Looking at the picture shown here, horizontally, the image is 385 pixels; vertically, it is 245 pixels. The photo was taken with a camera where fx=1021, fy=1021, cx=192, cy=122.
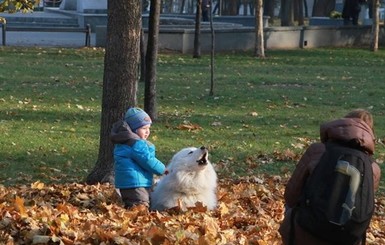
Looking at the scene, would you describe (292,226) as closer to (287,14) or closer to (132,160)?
(132,160)

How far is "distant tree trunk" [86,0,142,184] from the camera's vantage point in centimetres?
1065

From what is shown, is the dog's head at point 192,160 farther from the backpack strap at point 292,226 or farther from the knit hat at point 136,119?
the backpack strap at point 292,226

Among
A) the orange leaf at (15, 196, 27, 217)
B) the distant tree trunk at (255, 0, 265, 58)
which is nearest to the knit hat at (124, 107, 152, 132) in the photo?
the orange leaf at (15, 196, 27, 217)

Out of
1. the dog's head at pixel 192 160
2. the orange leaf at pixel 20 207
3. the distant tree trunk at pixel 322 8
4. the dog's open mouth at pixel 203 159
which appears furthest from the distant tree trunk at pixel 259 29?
the orange leaf at pixel 20 207

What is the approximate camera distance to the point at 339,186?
5836 millimetres

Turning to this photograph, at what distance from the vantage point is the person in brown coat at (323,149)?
234 inches

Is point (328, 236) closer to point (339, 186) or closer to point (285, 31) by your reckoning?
point (339, 186)

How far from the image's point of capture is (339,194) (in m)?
5.85

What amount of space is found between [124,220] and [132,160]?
1034 millimetres

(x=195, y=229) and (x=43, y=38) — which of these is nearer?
(x=195, y=229)

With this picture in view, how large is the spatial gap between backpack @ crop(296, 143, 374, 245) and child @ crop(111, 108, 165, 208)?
3.07 metres

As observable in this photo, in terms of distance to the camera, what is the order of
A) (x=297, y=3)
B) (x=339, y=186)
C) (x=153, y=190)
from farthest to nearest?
1. (x=297, y=3)
2. (x=153, y=190)
3. (x=339, y=186)

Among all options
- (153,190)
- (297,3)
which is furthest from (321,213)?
(297,3)

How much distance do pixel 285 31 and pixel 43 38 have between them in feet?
32.7
